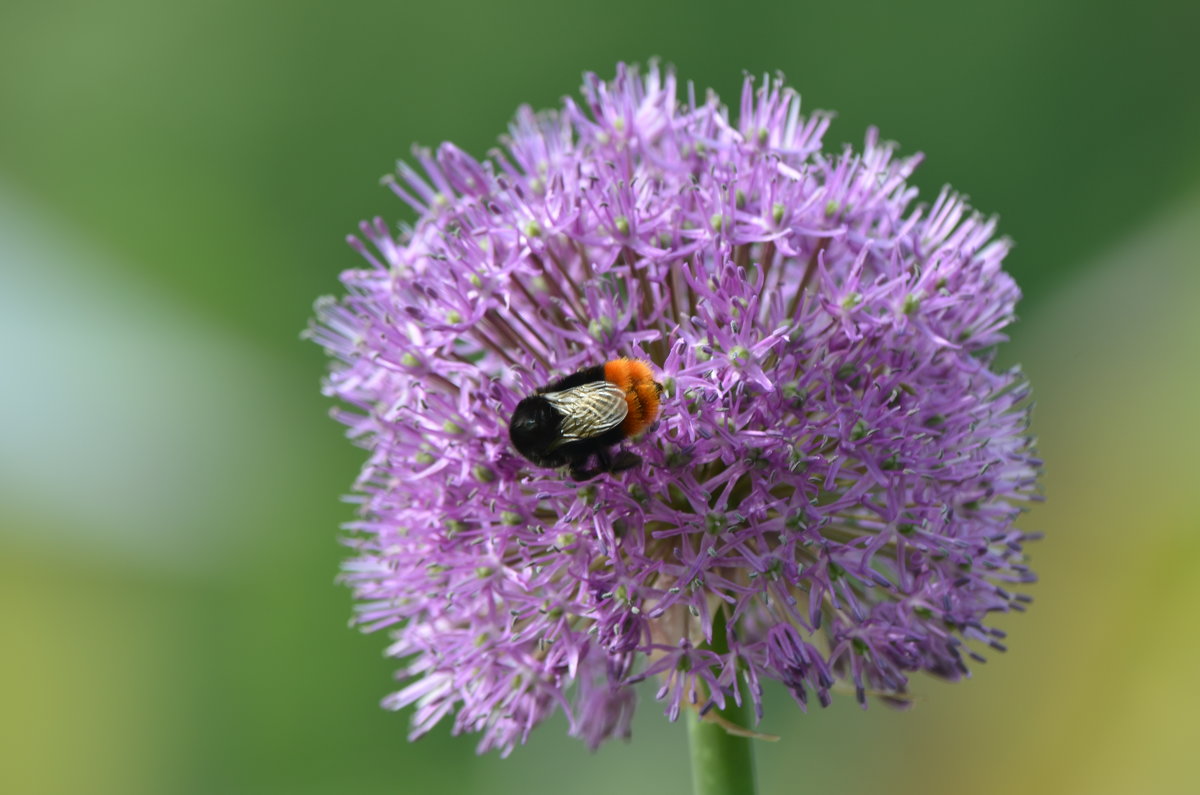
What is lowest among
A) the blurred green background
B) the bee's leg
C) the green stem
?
the green stem

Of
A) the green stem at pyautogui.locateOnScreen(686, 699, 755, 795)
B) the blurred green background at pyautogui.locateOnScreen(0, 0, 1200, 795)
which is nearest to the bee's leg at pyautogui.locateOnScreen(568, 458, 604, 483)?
the green stem at pyautogui.locateOnScreen(686, 699, 755, 795)

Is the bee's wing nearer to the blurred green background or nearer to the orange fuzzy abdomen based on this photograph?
the orange fuzzy abdomen

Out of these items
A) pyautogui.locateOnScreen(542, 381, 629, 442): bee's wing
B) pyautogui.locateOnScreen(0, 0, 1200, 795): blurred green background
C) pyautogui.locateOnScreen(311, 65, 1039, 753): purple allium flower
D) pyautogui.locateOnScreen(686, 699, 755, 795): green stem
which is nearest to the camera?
pyautogui.locateOnScreen(542, 381, 629, 442): bee's wing

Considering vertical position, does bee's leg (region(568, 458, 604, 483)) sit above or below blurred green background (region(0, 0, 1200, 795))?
below

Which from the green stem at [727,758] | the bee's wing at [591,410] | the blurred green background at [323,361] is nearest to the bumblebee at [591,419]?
the bee's wing at [591,410]

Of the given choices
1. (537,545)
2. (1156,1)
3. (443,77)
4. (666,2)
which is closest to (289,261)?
(443,77)

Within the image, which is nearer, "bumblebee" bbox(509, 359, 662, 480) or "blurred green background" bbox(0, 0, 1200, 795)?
"bumblebee" bbox(509, 359, 662, 480)

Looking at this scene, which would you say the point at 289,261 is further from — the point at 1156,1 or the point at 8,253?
the point at 1156,1
